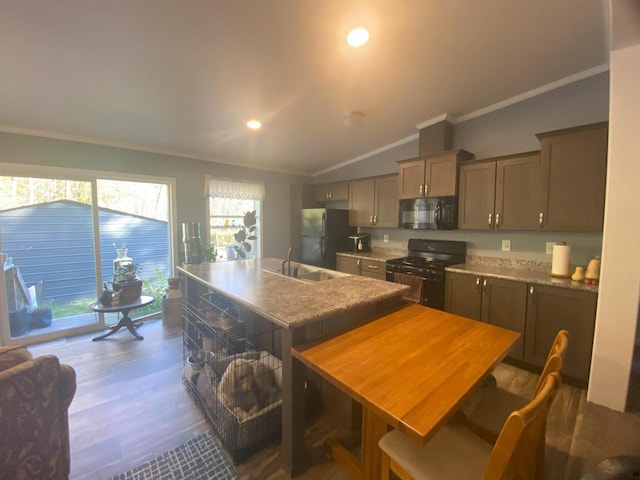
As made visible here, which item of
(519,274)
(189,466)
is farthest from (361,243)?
(189,466)

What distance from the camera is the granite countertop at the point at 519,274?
2.25 m

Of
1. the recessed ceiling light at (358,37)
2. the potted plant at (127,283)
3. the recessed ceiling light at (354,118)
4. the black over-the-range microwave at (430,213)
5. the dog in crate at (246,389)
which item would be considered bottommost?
the dog in crate at (246,389)

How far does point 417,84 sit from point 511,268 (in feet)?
7.27

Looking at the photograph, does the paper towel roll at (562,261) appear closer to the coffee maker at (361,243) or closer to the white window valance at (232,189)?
the coffee maker at (361,243)

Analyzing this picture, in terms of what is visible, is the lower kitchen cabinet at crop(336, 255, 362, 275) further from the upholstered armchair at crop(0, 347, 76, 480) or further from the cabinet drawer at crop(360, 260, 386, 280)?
the upholstered armchair at crop(0, 347, 76, 480)

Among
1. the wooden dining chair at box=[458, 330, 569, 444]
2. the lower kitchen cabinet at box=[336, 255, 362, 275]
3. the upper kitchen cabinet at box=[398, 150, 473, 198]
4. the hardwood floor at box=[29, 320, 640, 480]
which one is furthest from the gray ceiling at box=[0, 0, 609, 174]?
the hardwood floor at box=[29, 320, 640, 480]

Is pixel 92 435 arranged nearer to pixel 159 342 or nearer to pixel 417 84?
pixel 159 342

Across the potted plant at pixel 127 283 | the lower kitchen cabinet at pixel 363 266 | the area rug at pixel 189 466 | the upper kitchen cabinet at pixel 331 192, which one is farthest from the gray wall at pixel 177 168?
the area rug at pixel 189 466

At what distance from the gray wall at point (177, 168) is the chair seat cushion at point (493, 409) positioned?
394 cm

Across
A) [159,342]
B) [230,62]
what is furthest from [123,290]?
[230,62]

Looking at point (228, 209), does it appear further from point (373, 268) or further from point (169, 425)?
point (169, 425)

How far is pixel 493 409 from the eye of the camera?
1.27 metres

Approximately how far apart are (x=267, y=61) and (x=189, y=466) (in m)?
2.75

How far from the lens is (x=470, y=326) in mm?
1526
